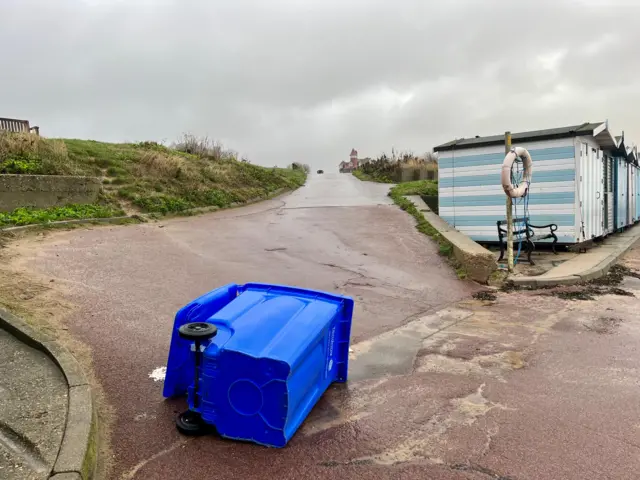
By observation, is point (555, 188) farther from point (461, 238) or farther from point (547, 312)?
point (547, 312)

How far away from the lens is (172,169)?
57.0 feet

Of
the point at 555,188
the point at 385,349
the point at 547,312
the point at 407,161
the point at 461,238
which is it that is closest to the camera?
the point at 385,349

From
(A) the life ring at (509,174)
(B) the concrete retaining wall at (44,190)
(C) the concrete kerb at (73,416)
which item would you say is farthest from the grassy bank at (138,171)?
(A) the life ring at (509,174)

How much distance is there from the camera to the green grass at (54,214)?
10.2 metres

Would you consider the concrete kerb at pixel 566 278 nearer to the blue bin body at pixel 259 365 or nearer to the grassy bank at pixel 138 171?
the blue bin body at pixel 259 365

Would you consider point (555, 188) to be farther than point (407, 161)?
No

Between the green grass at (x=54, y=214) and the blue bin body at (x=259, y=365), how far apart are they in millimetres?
8159

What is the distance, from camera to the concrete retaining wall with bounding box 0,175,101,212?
1094 centimetres

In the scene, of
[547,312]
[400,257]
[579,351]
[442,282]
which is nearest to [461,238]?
[400,257]

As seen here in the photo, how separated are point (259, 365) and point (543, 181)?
36.5 ft

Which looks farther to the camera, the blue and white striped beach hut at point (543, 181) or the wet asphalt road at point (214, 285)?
the blue and white striped beach hut at point (543, 181)

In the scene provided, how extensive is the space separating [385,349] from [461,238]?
6276 millimetres

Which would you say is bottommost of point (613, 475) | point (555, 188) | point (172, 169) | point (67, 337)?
point (613, 475)

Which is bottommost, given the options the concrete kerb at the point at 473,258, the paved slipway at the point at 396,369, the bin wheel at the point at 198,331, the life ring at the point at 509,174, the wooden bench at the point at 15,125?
the paved slipway at the point at 396,369
